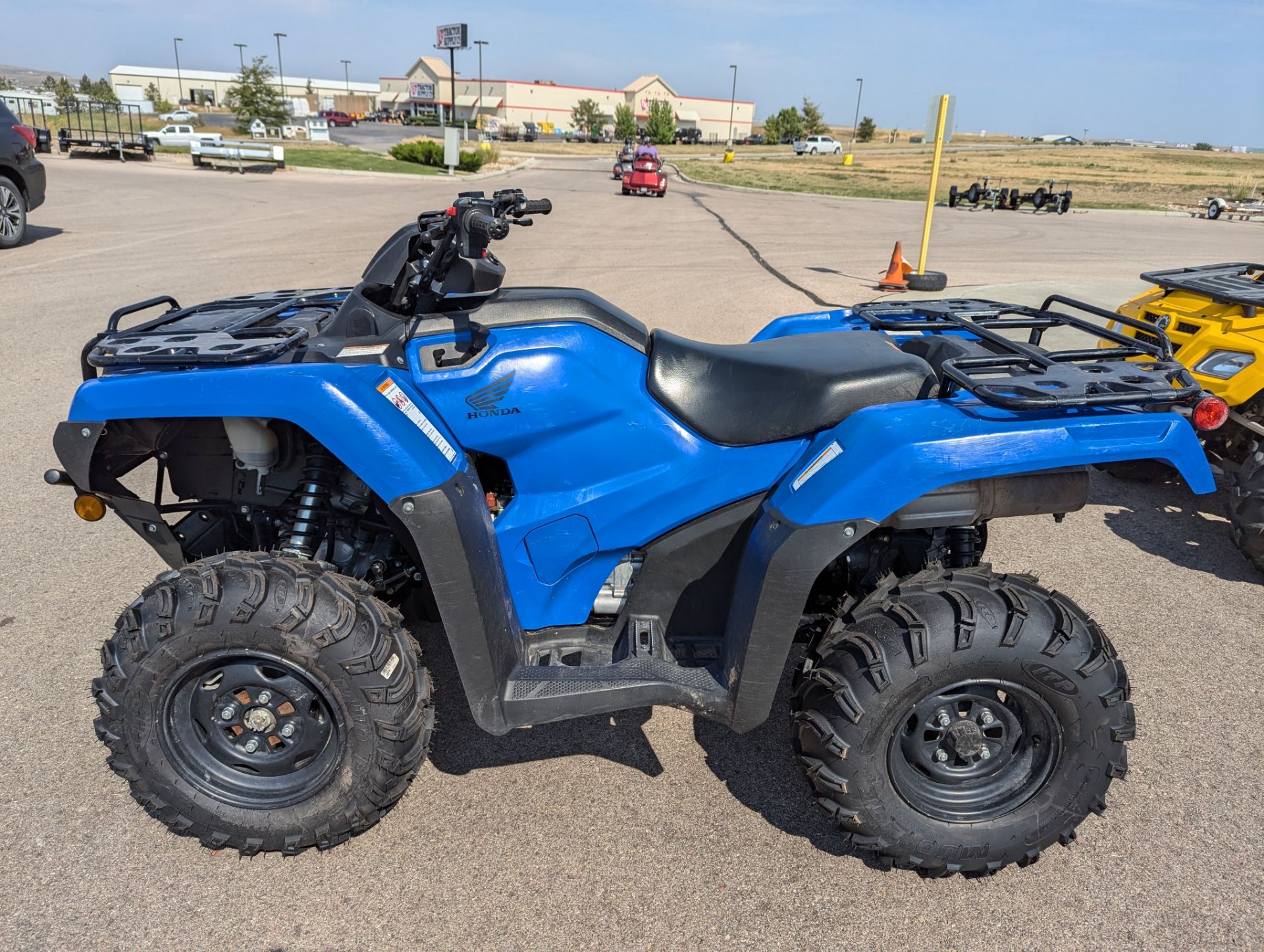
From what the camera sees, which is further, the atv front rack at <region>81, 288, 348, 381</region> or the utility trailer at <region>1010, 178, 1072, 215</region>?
the utility trailer at <region>1010, 178, 1072, 215</region>

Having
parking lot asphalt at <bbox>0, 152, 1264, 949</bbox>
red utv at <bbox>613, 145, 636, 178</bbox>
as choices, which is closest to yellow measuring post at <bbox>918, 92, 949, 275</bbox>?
parking lot asphalt at <bbox>0, 152, 1264, 949</bbox>

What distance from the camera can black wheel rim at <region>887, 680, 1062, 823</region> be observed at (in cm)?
257

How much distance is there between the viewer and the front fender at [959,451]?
239 cm

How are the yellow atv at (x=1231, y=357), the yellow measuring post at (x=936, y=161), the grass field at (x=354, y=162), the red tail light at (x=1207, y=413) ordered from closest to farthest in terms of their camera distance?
the red tail light at (x=1207, y=413) → the yellow atv at (x=1231, y=357) → the yellow measuring post at (x=936, y=161) → the grass field at (x=354, y=162)

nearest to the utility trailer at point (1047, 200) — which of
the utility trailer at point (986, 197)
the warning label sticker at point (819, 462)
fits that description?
the utility trailer at point (986, 197)

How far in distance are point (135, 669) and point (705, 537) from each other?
1.71m

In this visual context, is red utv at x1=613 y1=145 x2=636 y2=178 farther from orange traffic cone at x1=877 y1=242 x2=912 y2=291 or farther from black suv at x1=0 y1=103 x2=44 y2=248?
black suv at x1=0 y1=103 x2=44 y2=248

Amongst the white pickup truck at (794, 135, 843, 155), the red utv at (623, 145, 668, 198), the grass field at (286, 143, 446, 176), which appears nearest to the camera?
the red utv at (623, 145, 668, 198)

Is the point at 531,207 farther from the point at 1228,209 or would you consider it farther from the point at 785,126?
the point at 785,126

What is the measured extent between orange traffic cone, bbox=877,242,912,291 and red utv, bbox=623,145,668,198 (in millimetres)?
16221

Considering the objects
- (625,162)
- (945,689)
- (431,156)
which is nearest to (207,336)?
(945,689)

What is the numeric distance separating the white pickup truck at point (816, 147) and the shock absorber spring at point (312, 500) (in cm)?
7566

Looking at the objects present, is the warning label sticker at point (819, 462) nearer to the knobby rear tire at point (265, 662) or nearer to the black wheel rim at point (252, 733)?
the knobby rear tire at point (265, 662)

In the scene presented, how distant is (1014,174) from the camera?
4419 centimetres
